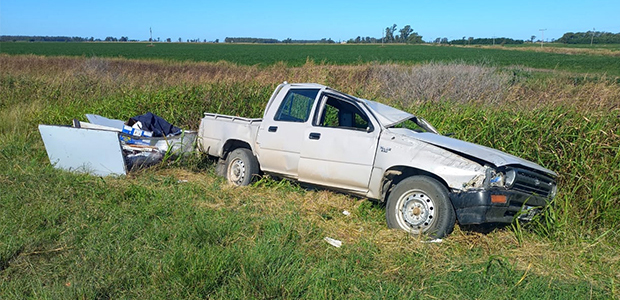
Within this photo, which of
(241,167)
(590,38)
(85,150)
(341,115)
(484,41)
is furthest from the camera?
(484,41)

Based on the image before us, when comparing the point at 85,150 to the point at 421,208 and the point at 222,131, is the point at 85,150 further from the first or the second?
the point at 421,208

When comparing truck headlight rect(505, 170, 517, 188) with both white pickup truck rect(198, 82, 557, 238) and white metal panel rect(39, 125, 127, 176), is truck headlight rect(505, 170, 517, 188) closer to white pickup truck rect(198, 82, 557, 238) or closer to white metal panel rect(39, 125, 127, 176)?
white pickup truck rect(198, 82, 557, 238)

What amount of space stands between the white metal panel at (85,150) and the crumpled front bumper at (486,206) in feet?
17.6

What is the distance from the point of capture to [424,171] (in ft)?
19.8

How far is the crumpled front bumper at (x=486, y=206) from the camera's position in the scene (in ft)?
17.9

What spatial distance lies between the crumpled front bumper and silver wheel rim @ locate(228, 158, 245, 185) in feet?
→ 11.6

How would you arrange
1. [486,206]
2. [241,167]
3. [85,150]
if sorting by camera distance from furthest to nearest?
[85,150], [241,167], [486,206]

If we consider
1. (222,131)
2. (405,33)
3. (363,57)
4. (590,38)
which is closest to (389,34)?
(405,33)

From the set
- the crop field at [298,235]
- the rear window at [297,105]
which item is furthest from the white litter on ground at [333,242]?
the rear window at [297,105]

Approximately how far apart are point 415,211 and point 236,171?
3.30m

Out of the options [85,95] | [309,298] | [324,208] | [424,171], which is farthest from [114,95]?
[309,298]

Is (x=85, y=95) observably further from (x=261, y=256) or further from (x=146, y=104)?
(x=261, y=256)

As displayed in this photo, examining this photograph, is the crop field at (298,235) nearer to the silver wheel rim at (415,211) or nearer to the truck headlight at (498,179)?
the silver wheel rim at (415,211)

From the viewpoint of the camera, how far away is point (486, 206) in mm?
5449
